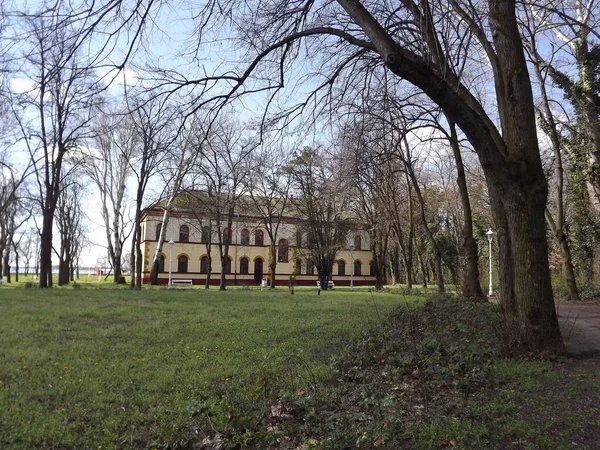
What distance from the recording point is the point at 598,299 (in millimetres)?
17828

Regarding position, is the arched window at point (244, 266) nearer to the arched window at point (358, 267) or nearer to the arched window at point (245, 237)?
the arched window at point (245, 237)

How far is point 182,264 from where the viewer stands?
50.8m

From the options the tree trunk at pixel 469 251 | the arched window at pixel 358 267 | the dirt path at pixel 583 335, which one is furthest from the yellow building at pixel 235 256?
the dirt path at pixel 583 335

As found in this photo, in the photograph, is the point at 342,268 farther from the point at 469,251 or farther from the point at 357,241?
the point at 469,251

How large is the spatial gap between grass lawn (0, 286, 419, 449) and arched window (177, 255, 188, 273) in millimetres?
38784

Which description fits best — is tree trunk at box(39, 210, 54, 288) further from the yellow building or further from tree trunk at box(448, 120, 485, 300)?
tree trunk at box(448, 120, 485, 300)

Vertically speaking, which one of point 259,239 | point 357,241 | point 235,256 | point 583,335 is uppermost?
point 259,239

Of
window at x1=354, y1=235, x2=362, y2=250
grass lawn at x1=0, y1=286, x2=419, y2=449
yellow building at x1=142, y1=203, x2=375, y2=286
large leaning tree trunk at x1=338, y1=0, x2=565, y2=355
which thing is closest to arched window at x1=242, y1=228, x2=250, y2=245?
yellow building at x1=142, y1=203, x2=375, y2=286

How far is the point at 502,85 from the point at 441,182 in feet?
114

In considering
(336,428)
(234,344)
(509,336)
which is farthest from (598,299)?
(336,428)

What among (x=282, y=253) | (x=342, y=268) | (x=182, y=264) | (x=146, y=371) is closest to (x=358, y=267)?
(x=342, y=268)

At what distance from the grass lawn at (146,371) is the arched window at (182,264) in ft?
127

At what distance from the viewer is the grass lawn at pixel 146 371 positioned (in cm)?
424

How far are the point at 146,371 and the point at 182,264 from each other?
45.8 metres
